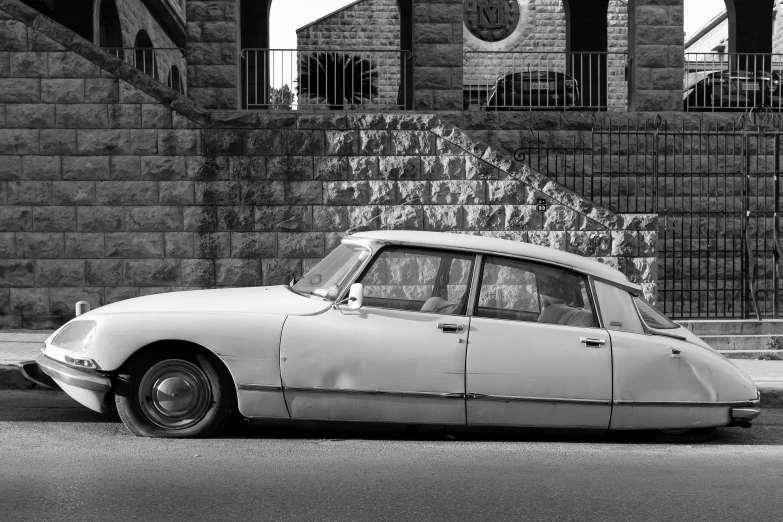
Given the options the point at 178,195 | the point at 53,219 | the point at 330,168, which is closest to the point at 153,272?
the point at 178,195

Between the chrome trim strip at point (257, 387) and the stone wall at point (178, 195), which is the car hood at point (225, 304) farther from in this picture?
the stone wall at point (178, 195)

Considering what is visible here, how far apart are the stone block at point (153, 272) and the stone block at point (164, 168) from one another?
1.12m

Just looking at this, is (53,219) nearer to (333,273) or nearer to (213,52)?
(213,52)

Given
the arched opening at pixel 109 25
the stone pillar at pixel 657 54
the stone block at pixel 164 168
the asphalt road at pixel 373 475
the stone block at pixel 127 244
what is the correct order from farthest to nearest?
the arched opening at pixel 109 25 < the stone pillar at pixel 657 54 < the stone block at pixel 164 168 < the stone block at pixel 127 244 < the asphalt road at pixel 373 475

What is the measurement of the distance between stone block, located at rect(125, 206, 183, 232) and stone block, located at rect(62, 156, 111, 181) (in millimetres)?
603

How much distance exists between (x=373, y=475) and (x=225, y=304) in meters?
1.72

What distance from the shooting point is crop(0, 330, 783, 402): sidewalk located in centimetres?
868

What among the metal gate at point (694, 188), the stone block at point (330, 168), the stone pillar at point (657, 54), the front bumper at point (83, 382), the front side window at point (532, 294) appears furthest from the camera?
Result: the stone pillar at point (657, 54)

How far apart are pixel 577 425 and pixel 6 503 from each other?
11.8 ft

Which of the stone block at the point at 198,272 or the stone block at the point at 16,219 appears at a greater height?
the stone block at the point at 16,219

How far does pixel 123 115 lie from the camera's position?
13.3 metres

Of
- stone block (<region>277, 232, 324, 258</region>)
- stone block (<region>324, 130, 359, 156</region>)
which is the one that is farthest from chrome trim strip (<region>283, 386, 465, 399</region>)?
stone block (<region>324, 130, 359, 156</region>)

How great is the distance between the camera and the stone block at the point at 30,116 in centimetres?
1323

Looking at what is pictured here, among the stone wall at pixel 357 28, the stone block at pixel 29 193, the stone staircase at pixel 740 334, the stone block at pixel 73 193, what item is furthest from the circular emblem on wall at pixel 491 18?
the stone staircase at pixel 740 334
